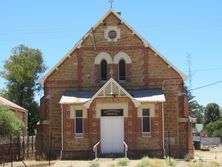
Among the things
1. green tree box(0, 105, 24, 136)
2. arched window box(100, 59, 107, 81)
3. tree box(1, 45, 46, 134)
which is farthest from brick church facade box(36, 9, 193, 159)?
tree box(1, 45, 46, 134)

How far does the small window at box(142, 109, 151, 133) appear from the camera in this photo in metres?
40.1

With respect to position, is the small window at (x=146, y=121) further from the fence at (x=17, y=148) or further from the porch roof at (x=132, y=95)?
the fence at (x=17, y=148)

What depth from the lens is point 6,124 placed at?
3847 centimetres

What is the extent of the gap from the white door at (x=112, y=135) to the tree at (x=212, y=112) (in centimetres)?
7186

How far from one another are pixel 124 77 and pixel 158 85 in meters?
2.78

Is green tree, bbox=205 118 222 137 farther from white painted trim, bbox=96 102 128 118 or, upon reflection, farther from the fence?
white painted trim, bbox=96 102 128 118

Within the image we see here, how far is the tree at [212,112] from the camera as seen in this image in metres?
110

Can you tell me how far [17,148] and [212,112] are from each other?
247ft

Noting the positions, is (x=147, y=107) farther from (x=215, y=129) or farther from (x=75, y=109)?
(x=215, y=129)

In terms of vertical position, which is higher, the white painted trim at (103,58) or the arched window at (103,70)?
the white painted trim at (103,58)

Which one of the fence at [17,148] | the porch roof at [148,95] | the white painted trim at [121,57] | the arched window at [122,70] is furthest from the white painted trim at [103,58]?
the fence at [17,148]

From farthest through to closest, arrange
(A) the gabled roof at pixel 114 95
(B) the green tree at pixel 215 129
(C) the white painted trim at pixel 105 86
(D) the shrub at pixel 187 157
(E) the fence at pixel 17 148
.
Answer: (B) the green tree at pixel 215 129
(A) the gabled roof at pixel 114 95
(C) the white painted trim at pixel 105 86
(E) the fence at pixel 17 148
(D) the shrub at pixel 187 157

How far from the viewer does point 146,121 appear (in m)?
40.2

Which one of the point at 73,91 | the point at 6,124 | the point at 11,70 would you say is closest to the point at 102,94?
the point at 73,91
